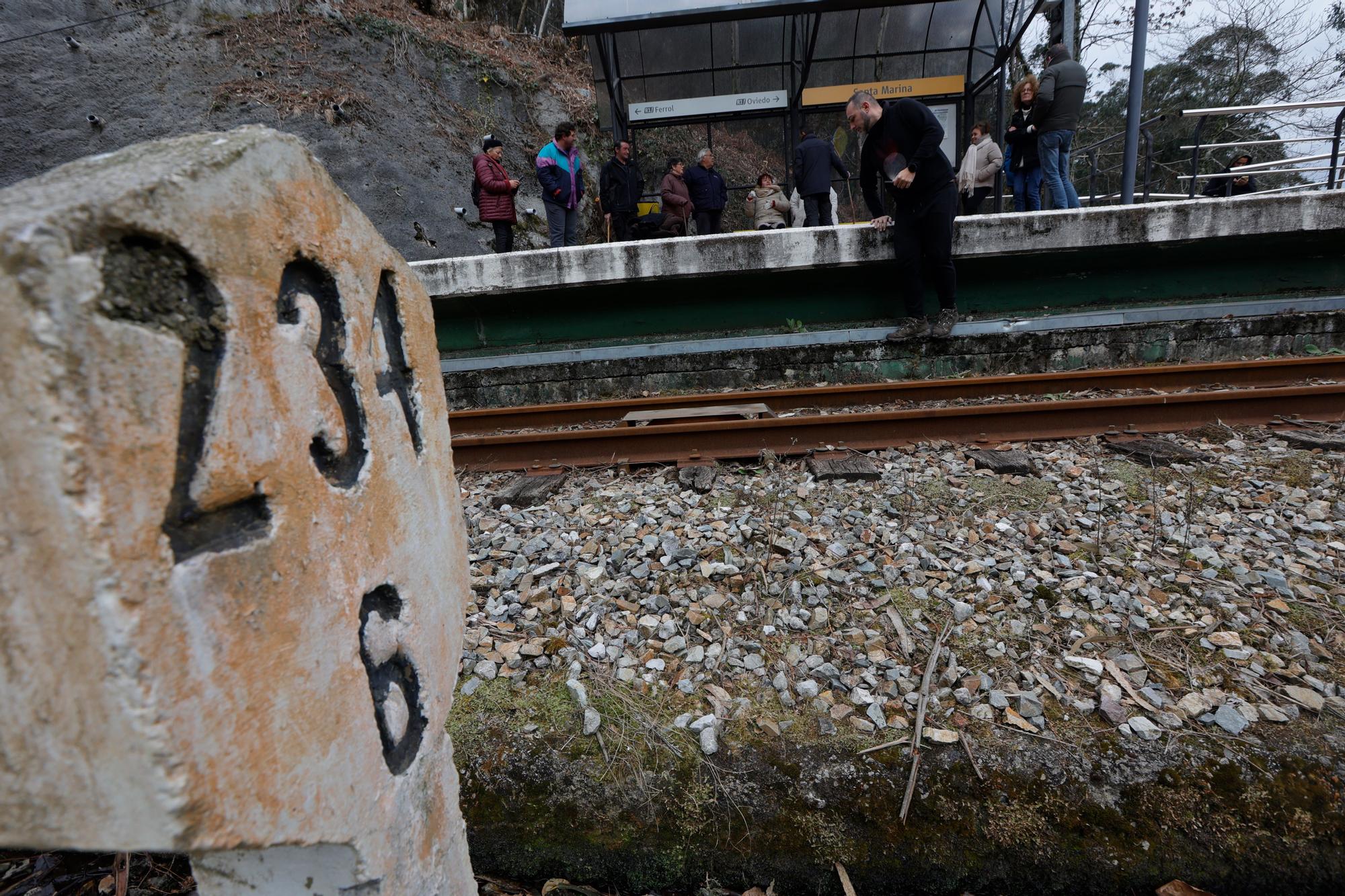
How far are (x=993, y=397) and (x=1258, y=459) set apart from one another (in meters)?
1.74

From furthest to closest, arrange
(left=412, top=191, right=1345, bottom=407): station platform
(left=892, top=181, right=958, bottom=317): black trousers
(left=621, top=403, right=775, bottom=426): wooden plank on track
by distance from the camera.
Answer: (left=412, top=191, right=1345, bottom=407): station platform < (left=892, top=181, right=958, bottom=317): black trousers < (left=621, top=403, right=775, bottom=426): wooden plank on track

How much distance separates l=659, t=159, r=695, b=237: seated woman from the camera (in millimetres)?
8789

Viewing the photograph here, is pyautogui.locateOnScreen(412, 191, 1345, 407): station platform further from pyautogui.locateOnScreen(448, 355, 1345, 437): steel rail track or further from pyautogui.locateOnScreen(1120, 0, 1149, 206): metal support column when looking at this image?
pyautogui.locateOnScreen(1120, 0, 1149, 206): metal support column

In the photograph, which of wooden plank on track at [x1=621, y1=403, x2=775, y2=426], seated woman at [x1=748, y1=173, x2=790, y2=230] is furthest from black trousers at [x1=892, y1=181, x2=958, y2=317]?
seated woman at [x1=748, y1=173, x2=790, y2=230]

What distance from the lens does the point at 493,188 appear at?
8.03 m

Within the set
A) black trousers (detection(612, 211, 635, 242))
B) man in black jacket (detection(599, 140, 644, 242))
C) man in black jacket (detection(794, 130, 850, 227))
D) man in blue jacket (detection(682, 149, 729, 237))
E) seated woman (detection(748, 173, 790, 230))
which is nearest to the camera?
man in black jacket (detection(794, 130, 850, 227))

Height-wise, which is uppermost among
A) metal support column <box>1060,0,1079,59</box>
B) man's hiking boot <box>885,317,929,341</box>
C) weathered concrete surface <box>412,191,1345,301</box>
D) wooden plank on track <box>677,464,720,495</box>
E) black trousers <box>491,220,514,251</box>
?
metal support column <box>1060,0,1079,59</box>

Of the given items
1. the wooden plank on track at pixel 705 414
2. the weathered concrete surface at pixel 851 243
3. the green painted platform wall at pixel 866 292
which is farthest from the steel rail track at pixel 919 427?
the green painted platform wall at pixel 866 292

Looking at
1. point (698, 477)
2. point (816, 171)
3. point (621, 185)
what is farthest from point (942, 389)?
A: point (621, 185)

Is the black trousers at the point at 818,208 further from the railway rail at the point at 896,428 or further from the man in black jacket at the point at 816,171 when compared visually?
the railway rail at the point at 896,428

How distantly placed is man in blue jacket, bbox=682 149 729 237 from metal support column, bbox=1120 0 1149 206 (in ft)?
15.0

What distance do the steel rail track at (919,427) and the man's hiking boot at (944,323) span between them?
1888mm

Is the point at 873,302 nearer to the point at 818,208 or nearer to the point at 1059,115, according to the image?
the point at 818,208

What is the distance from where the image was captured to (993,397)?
208 inches
